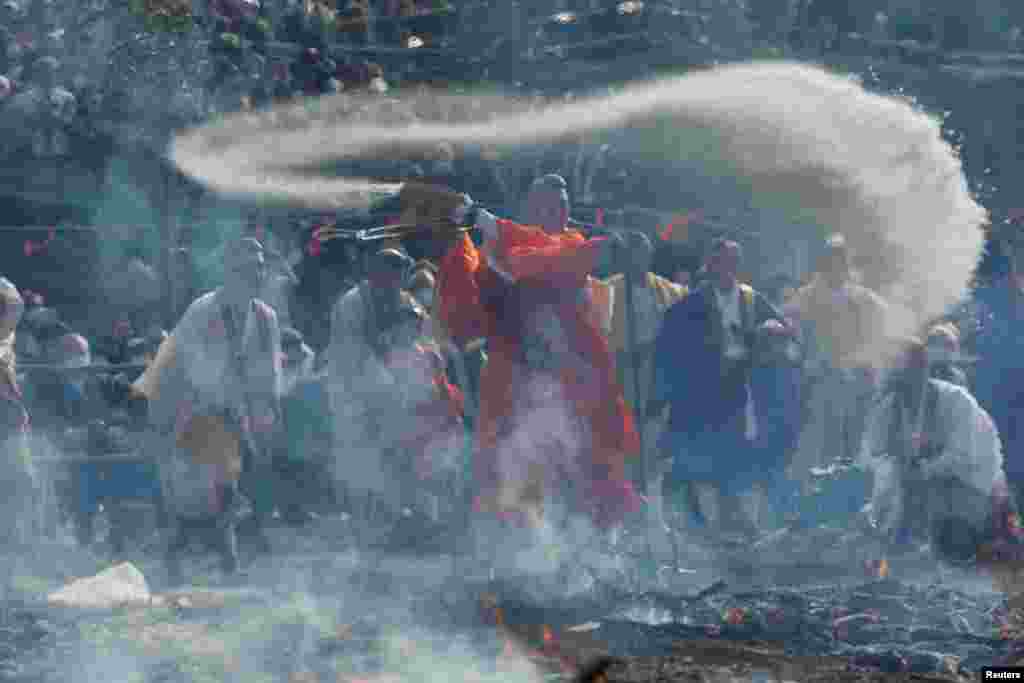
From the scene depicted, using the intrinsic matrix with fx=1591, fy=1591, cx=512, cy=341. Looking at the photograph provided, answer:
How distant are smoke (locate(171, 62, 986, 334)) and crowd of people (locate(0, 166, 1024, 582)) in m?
0.59

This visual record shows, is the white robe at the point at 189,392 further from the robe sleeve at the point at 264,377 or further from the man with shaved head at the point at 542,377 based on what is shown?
the man with shaved head at the point at 542,377

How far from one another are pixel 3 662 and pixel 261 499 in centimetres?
271

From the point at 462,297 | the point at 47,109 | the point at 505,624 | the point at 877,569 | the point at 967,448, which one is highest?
the point at 462,297

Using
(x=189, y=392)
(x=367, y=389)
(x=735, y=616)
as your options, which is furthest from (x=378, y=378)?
(x=735, y=616)

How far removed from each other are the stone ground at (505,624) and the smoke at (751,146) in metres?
2.35

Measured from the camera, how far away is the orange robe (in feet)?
28.8

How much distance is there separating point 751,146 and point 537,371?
13.6ft

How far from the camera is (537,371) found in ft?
29.0

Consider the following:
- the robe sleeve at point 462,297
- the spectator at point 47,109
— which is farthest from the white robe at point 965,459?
the spectator at point 47,109

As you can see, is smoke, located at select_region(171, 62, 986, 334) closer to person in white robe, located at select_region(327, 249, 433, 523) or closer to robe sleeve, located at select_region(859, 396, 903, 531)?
robe sleeve, located at select_region(859, 396, 903, 531)

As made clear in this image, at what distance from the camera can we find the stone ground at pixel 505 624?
721cm

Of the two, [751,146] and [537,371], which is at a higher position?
[751,146]

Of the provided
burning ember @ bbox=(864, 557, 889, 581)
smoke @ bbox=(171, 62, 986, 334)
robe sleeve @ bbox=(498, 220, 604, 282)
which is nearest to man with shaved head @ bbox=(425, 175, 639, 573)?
robe sleeve @ bbox=(498, 220, 604, 282)

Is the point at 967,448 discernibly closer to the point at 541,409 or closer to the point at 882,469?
the point at 882,469
